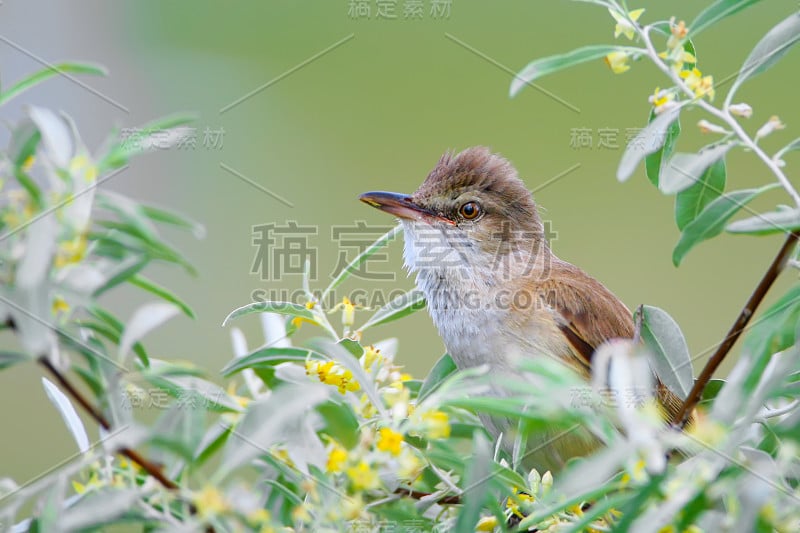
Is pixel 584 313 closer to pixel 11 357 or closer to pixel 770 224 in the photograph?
pixel 770 224

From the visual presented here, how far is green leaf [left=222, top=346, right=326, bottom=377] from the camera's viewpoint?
143 cm

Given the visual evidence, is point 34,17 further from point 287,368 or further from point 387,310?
point 287,368

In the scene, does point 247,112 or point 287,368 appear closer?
point 287,368

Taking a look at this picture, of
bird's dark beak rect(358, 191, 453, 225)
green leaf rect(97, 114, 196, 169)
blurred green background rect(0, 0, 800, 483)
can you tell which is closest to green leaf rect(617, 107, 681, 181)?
green leaf rect(97, 114, 196, 169)

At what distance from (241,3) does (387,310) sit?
612cm

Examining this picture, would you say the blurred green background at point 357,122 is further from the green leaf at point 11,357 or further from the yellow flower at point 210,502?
the yellow flower at point 210,502

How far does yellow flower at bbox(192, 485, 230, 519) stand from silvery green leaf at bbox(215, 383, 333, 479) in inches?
1.4

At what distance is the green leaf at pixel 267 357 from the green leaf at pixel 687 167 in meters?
0.64

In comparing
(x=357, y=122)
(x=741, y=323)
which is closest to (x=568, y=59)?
(x=741, y=323)

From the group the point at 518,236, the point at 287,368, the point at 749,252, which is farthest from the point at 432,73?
the point at 287,368

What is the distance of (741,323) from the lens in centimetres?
130

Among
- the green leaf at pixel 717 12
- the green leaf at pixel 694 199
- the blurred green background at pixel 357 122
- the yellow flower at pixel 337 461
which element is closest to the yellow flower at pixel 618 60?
the green leaf at pixel 717 12

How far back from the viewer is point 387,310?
78.3 inches

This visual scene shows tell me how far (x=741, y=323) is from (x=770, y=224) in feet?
0.63
